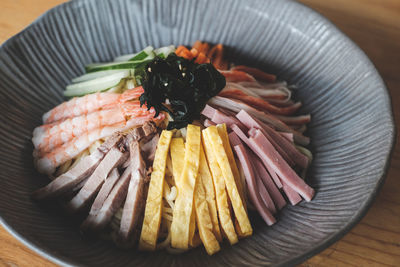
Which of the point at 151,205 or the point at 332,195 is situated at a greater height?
the point at 151,205

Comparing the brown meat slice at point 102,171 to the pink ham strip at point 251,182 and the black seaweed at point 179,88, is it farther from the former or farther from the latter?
the pink ham strip at point 251,182

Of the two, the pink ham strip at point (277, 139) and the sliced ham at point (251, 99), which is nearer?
the pink ham strip at point (277, 139)

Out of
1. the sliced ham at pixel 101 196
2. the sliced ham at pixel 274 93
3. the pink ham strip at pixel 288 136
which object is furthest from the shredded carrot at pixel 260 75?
the sliced ham at pixel 101 196

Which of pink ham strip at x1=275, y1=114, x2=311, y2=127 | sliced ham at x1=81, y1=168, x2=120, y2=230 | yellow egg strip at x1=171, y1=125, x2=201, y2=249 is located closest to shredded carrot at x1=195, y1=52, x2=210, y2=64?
pink ham strip at x1=275, y1=114, x2=311, y2=127

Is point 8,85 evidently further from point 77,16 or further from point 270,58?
point 270,58

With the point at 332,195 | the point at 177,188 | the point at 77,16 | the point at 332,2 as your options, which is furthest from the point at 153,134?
the point at 332,2

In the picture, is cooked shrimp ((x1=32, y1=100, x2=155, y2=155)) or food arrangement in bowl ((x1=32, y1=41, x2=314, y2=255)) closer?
food arrangement in bowl ((x1=32, y1=41, x2=314, y2=255))

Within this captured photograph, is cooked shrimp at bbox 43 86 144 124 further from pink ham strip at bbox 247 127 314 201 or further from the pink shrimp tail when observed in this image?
pink ham strip at bbox 247 127 314 201
